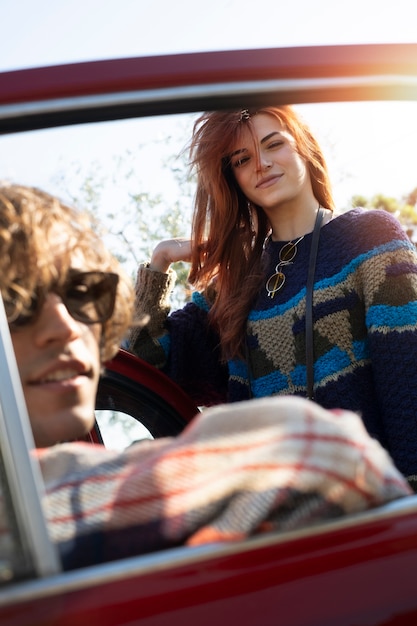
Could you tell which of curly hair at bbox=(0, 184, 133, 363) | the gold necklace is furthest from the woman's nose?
curly hair at bbox=(0, 184, 133, 363)

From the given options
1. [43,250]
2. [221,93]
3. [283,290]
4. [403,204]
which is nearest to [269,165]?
[283,290]

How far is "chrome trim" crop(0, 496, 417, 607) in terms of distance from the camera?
104 cm

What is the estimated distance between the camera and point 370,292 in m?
2.62

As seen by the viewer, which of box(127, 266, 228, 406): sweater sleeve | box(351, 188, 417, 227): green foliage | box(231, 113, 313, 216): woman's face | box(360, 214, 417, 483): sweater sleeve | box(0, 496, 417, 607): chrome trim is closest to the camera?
box(0, 496, 417, 607): chrome trim

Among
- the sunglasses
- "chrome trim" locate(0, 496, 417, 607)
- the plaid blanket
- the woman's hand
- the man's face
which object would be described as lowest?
"chrome trim" locate(0, 496, 417, 607)

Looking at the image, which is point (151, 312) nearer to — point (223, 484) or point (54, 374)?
point (54, 374)

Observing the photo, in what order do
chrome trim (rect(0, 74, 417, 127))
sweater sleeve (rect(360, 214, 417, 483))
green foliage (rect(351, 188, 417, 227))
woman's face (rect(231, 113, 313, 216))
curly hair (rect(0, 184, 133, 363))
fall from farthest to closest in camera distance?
1. green foliage (rect(351, 188, 417, 227))
2. woman's face (rect(231, 113, 313, 216))
3. sweater sleeve (rect(360, 214, 417, 483))
4. curly hair (rect(0, 184, 133, 363))
5. chrome trim (rect(0, 74, 417, 127))

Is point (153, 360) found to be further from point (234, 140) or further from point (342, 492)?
point (342, 492)

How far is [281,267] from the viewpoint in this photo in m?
2.93

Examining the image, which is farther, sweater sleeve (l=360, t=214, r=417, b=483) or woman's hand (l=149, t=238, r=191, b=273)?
woman's hand (l=149, t=238, r=191, b=273)

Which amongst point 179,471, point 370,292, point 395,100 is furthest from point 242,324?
point 179,471

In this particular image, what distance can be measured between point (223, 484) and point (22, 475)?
0.24 m

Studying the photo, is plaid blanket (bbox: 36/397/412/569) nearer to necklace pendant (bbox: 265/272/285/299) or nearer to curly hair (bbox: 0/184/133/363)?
curly hair (bbox: 0/184/133/363)

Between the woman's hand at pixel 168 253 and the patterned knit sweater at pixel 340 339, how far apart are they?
0.19 feet
